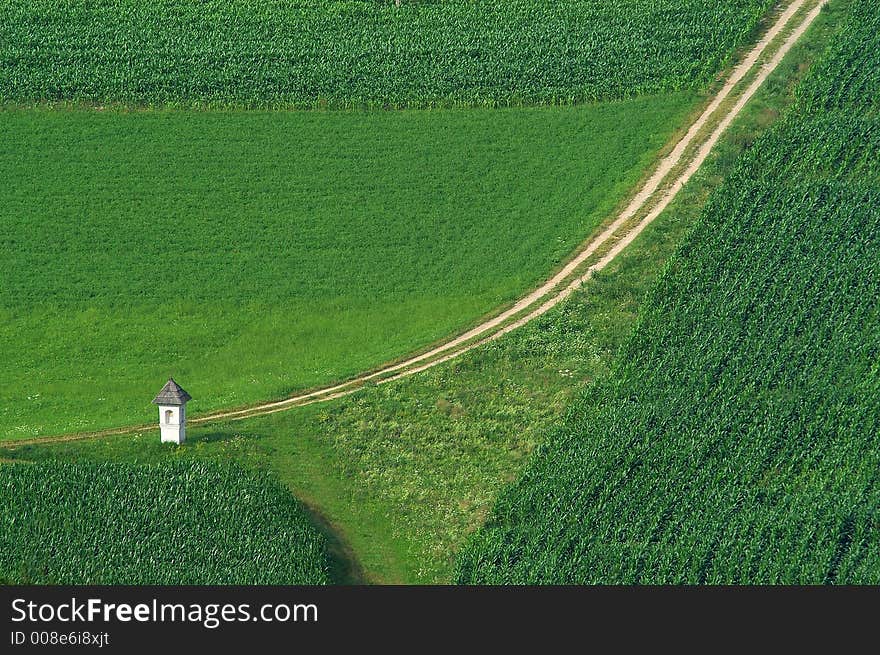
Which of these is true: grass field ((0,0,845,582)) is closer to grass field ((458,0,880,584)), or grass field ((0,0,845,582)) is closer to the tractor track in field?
the tractor track in field

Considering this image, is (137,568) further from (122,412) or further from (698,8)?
(698,8)

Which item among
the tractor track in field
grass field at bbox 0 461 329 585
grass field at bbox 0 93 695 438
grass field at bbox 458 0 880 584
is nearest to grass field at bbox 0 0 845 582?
the tractor track in field

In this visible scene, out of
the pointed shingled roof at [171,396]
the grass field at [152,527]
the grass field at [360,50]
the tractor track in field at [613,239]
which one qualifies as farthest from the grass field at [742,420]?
the pointed shingled roof at [171,396]

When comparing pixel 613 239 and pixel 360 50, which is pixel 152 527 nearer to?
pixel 613 239

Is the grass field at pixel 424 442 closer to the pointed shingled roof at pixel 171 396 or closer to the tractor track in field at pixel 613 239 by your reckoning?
the tractor track in field at pixel 613 239

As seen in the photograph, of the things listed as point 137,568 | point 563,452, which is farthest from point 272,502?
point 563,452

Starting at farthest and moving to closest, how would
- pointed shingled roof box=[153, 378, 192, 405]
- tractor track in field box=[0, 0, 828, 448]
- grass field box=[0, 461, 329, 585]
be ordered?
1. tractor track in field box=[0, 0, 828, 448]
2. pointed shingled roof box=[153, 378, 192, 405]
3. grass field box=[0, 461, 329, 585]
